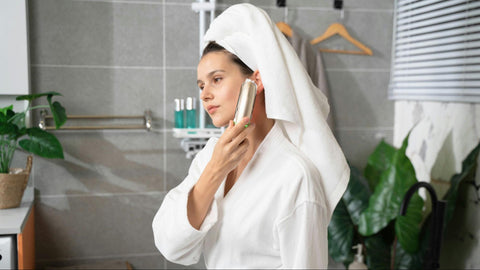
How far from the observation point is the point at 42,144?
185 cm

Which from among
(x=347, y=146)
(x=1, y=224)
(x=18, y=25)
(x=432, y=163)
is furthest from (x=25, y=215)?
(x=432, y=163)

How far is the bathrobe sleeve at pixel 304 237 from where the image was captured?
770 mm

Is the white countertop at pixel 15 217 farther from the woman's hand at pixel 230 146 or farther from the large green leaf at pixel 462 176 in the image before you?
the large green leaf at pixel 462 176

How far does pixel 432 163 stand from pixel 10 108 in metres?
1.86

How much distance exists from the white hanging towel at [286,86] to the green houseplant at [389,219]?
1.17 meters

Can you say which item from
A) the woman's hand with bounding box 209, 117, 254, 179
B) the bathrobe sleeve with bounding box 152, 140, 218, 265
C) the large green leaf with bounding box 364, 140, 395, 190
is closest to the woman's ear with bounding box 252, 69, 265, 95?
the woman's hand with bounding box 209, 117, 254, 179

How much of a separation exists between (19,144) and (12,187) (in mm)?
172

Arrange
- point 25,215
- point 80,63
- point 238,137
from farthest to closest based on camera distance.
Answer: point 80,63 < point 25,215 < point 238,137

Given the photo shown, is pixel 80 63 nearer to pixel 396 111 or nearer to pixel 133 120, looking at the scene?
pixel 133 120

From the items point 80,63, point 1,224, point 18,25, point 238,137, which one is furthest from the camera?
point 80,63

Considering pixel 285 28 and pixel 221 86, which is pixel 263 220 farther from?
pixel 285 28

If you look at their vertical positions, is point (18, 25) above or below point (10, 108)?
above

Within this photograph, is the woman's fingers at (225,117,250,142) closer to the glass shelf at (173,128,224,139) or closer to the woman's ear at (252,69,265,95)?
the woman's ear at (252,69,265,95)

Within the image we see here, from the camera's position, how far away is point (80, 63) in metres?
2.06
